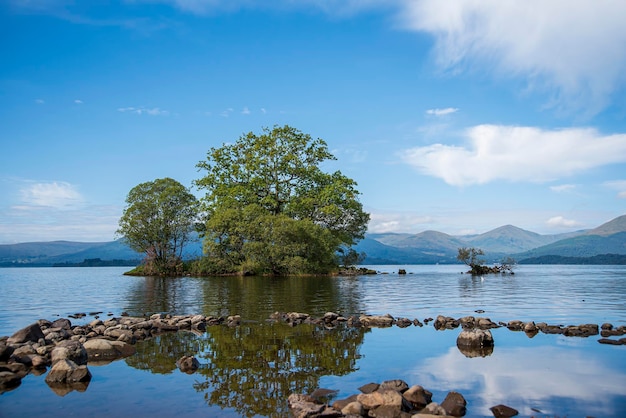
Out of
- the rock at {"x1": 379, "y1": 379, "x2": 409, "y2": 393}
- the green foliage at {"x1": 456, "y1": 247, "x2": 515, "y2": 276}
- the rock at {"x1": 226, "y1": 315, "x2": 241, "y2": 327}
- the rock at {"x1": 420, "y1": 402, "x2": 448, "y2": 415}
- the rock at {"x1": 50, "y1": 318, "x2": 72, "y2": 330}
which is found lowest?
the rock at {"x1": 420, "y1": 402, "x2": 448, "y2": 415}

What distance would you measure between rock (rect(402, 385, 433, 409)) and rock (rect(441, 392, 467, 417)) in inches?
17.8

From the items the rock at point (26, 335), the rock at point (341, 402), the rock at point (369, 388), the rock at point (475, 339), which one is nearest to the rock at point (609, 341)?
the rock at point (475, 339)

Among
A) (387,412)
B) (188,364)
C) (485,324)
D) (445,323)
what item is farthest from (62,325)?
(485,324)

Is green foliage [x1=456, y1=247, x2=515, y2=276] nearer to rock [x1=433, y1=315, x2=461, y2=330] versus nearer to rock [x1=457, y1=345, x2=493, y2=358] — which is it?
rock [x1=433, y1=315, x2=461, y2=330]

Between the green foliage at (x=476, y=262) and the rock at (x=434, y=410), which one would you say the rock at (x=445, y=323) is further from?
the green foliage at (x=476, y=262)

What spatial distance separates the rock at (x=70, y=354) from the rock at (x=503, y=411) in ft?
44.8

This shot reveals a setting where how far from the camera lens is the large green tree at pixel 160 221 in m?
85.2

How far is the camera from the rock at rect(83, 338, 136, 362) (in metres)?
18.0

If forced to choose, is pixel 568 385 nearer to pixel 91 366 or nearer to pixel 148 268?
pixel 91 366

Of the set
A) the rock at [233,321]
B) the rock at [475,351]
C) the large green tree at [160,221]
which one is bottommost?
the rock at [475,351]

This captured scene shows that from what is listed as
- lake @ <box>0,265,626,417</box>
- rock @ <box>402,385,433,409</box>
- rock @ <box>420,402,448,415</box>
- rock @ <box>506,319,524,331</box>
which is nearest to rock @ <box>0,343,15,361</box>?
lake @ <box>0,265,626,417</box>

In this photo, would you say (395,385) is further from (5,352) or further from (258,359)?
(5,352)

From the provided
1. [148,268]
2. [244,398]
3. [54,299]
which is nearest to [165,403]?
[244,398]

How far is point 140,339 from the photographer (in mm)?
21312
